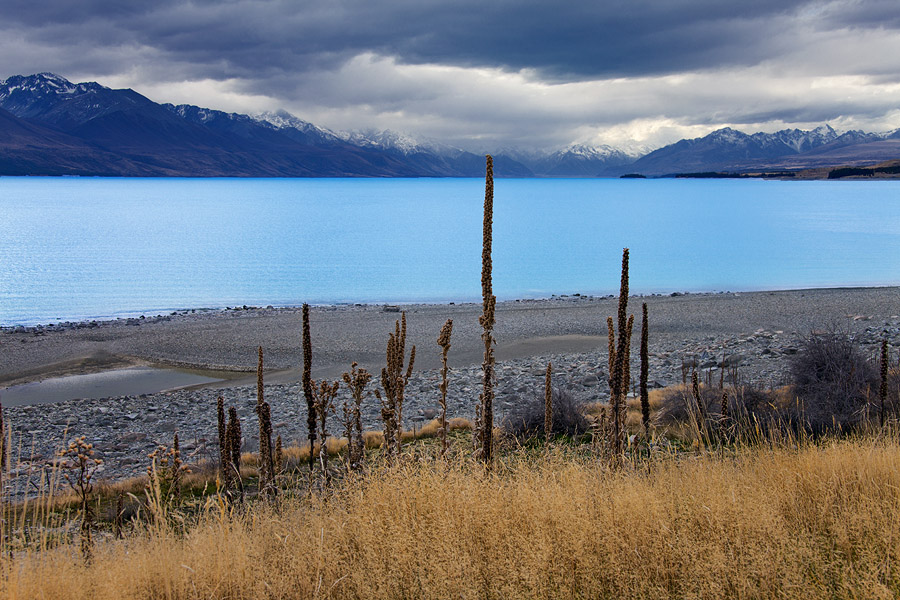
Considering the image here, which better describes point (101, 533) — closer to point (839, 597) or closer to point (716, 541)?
point (716, 541)

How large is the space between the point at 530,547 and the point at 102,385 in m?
20.4

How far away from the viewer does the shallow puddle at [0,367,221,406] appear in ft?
64.6

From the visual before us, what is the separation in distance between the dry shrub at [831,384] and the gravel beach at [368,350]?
2070mm

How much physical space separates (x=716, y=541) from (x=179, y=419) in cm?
1470

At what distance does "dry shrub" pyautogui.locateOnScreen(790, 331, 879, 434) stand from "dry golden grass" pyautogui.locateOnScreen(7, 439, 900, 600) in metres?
3.80

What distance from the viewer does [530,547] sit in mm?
4711

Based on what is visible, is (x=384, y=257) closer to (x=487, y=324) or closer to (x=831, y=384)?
(x=831, y=384)

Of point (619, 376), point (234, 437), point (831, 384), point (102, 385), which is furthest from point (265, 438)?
point (102, 385)

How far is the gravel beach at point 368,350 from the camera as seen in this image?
15.8 metres

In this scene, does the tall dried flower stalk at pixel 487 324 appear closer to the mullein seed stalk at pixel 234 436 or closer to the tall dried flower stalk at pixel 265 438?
the tall dried flower stalk at pixel 265 438

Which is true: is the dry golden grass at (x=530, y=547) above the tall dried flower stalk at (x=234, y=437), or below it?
below

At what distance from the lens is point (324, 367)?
77.5 feet

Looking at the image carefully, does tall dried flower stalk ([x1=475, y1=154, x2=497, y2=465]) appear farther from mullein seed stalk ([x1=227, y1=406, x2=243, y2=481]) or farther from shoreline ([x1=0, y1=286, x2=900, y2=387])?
shoreline ([x1=0, y1=286, x2=900, y2=387])

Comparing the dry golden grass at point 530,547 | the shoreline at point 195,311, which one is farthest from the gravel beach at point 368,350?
the dry golden grass at point 530,547
